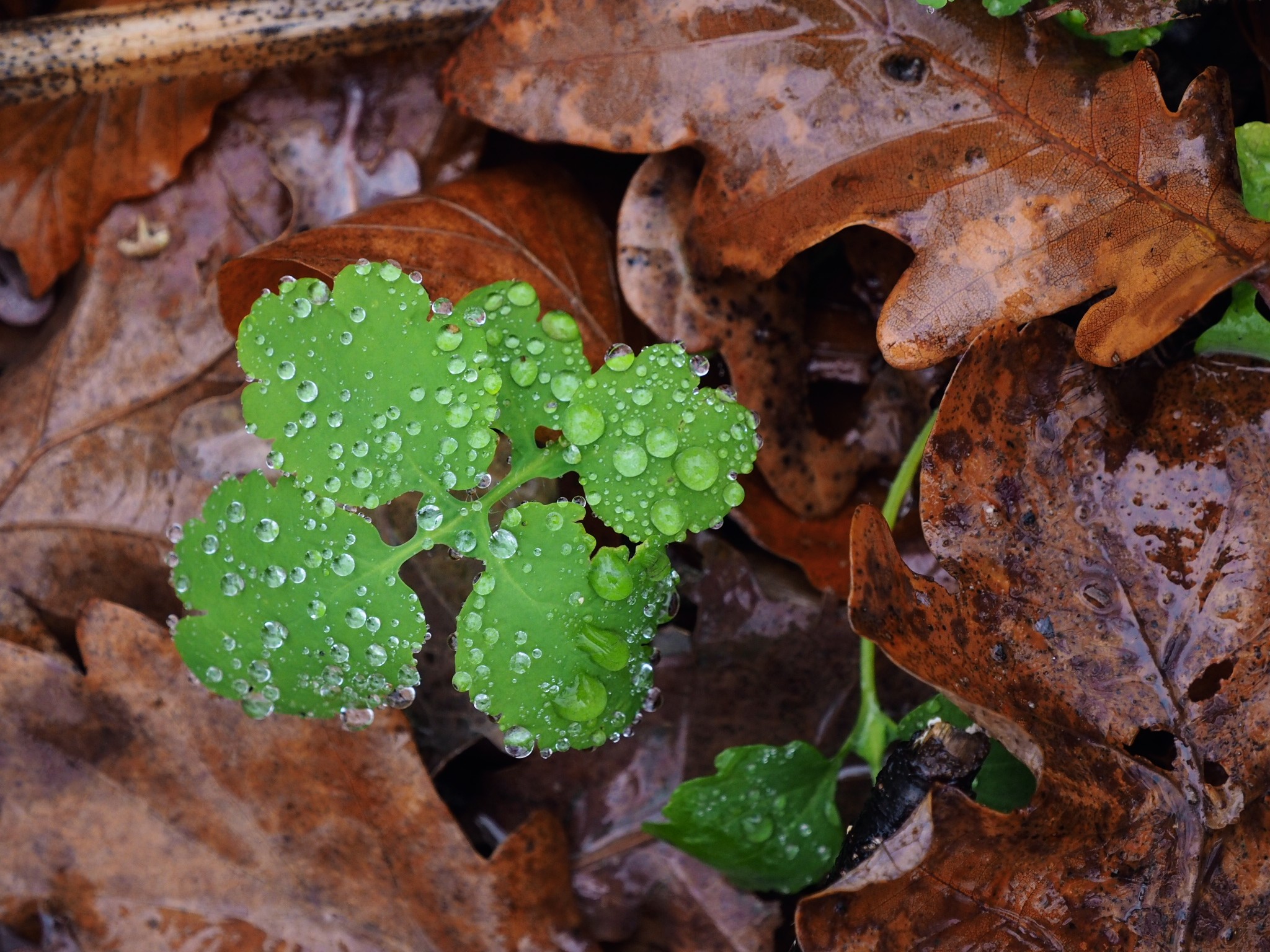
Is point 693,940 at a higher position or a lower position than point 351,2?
lower

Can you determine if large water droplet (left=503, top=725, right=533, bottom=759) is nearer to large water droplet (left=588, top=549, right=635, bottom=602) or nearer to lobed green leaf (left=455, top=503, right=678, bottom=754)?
lobed green leaf (left=455, top=503, right=678, bottom=754)

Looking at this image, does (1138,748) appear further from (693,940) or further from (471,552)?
(471,552)

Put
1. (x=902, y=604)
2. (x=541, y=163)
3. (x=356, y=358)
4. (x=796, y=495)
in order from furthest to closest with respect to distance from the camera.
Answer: (x=541, y=163), (x=796, y=495), (x=902, y=604), (x=356, y=358)

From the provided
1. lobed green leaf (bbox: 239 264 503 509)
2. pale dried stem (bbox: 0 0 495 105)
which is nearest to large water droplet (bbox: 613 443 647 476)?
lobed green leaf (bbox: 239 264 503 509)

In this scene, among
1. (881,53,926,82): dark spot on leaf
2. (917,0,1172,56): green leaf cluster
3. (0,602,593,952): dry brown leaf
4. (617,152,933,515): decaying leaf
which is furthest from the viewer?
(0,602,593,952): dry brown leaf

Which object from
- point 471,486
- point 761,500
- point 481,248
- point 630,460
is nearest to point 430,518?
point 471,486

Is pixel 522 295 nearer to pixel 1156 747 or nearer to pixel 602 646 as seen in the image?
pixel 602 646

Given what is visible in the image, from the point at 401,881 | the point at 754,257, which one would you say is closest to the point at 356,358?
the point at 754,257
